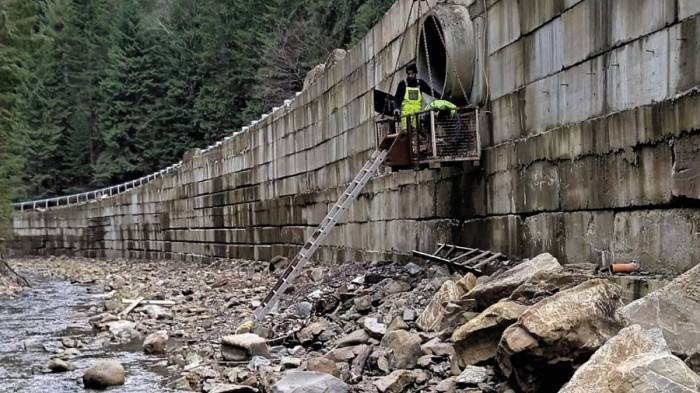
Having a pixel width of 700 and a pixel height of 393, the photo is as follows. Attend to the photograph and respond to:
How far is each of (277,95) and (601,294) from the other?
31.7 m

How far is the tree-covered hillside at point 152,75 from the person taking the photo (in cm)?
3494

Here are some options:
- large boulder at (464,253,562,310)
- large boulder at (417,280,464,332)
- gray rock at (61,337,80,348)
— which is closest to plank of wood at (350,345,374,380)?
large boulder at (417,280,464,332)

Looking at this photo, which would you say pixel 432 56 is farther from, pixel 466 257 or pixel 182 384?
pixel 182 384

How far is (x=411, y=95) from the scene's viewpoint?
8766 millimetres

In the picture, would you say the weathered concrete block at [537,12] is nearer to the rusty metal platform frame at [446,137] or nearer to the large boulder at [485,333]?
the rusty metal platform frame at [446,137]

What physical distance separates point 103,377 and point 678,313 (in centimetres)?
617

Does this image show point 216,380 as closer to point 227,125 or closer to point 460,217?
point 460,217

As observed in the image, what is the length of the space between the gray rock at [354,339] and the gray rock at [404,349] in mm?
801

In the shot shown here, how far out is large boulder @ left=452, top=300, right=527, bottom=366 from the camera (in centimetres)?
530

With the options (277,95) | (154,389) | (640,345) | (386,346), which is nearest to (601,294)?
(640,345)

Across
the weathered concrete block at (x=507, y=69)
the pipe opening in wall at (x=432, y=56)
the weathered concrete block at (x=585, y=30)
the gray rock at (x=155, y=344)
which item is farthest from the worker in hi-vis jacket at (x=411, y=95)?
the gray rock at (x=155, y=344)

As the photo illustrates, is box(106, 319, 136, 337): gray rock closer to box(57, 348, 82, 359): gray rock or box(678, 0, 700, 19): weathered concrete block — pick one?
box(57, 348, 82, 359): gray rock

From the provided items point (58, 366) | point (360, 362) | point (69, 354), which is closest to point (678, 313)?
point (360, 362)

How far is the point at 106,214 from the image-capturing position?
36.6 metres
